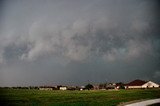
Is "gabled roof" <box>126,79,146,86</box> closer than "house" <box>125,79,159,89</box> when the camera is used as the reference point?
No

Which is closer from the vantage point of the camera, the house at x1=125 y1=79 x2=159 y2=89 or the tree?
the house at x1=125 y1=79 x2=159 y2=89

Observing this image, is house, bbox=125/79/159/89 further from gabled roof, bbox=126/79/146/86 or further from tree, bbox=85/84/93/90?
tree, bbox=85/84/93/90

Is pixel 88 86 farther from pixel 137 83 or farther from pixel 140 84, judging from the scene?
pixel 140 84

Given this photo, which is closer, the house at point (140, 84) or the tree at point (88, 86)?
the house at point (140, 84)

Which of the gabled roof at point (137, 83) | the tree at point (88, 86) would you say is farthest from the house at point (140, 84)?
the tree at point (88, 86)

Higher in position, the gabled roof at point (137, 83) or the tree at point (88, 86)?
the gabled roof at point (137, 83)

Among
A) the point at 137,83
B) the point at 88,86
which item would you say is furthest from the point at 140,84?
the point at 88,86

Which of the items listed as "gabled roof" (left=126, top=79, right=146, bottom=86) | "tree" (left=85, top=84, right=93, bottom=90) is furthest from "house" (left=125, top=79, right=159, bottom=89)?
"tree" (left=85, top=84, right=93, bottom=90)

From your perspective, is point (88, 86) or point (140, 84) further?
point (140, 84)

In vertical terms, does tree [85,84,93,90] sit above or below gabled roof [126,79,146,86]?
below

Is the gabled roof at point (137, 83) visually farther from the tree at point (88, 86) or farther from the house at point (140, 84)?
the tree at point (88, 86)

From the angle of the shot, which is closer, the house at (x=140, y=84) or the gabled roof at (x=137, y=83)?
the house at (x=140, y=84)
